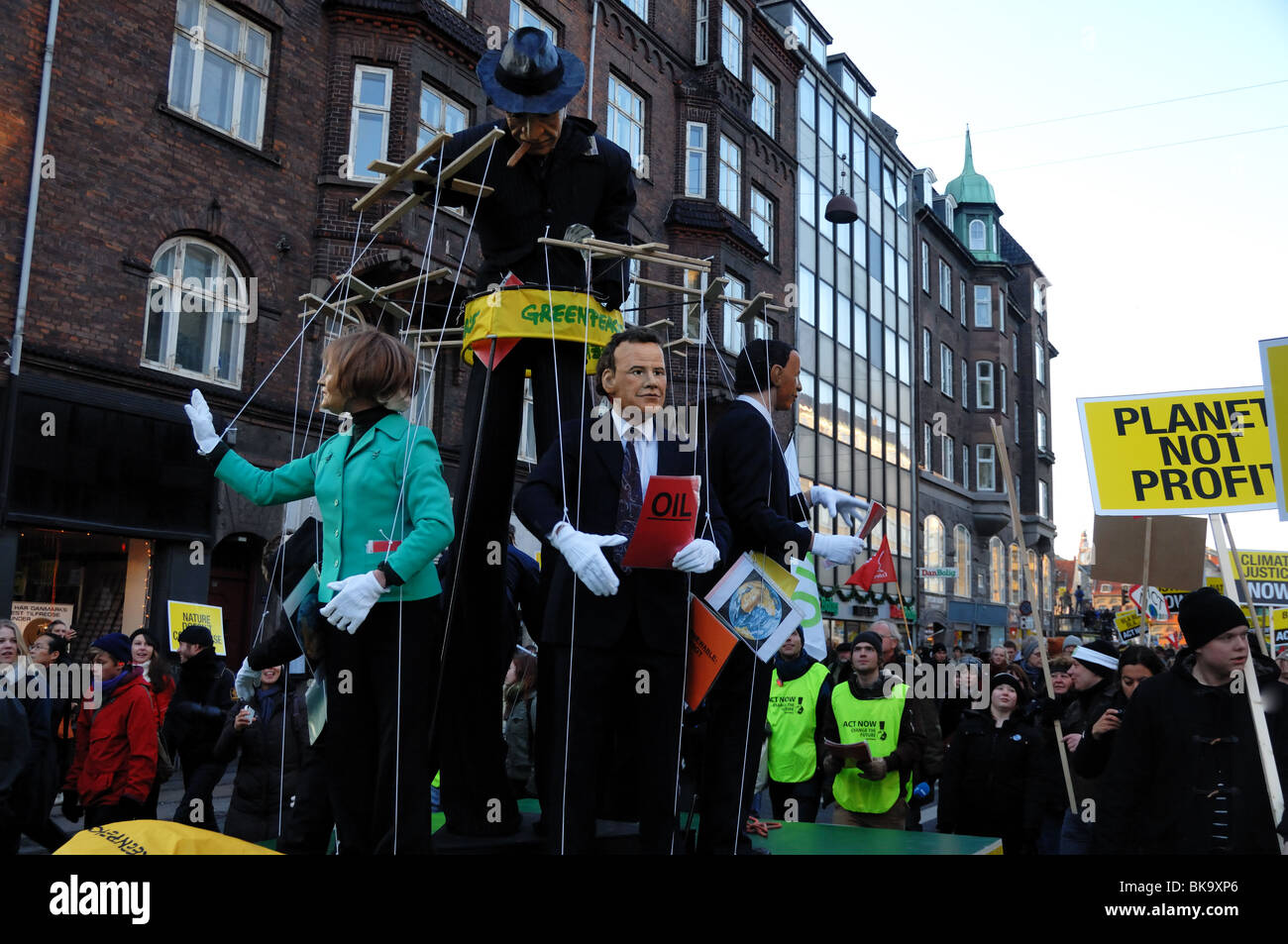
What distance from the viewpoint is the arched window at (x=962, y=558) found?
4056 cm

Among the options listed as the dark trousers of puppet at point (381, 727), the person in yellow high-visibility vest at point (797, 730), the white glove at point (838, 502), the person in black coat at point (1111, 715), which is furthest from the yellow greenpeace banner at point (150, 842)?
the person in yellow high-visibility vest at point (797, 730)

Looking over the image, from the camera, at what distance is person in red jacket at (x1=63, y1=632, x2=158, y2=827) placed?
6.86 m

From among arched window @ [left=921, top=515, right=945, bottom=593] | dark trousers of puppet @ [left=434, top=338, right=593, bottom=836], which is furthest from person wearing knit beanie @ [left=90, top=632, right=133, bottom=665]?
arched window @ [left=921, top=515, right=945, bottom=593]

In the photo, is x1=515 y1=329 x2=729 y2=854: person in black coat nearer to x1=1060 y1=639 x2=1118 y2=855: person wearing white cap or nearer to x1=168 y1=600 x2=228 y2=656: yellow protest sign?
x1=1060 y1=639 x2=1118 y2=855: person wearing white cap

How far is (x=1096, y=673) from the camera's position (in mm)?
6770

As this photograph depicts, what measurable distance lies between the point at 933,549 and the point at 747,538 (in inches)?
1391

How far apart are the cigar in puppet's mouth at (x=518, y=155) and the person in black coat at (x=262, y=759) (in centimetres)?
317

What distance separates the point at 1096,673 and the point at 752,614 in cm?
374

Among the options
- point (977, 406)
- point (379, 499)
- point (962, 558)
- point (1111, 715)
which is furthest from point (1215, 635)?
point (977, 406)

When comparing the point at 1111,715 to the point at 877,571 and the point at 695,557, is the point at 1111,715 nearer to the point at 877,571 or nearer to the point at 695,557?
the point at 877,571

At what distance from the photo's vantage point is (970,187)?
155 ft

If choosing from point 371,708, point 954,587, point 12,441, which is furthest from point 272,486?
point 954,587

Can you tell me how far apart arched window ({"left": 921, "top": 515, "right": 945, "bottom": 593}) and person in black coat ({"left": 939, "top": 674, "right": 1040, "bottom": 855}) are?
3091 centimetres
